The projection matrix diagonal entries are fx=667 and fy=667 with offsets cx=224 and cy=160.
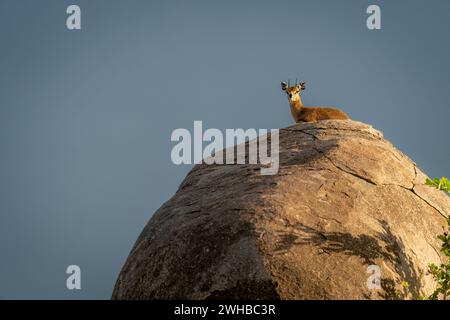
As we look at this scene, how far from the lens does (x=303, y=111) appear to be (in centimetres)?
1773

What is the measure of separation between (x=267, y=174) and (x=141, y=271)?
2.21 metres

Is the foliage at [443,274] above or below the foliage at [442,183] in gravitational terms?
below

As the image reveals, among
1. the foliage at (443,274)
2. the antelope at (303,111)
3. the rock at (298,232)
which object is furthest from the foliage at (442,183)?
the antelope at (303,111)

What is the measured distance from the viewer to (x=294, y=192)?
868 centimetres

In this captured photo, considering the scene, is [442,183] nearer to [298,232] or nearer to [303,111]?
[298,232]

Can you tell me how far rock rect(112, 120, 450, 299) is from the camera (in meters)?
7.62

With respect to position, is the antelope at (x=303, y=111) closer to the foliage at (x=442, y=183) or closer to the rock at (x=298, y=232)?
the rock at (x=298, y=232)

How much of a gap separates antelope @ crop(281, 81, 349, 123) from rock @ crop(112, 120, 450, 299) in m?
6.36

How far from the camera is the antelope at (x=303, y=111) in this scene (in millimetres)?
16766

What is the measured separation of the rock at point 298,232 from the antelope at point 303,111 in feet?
20.9

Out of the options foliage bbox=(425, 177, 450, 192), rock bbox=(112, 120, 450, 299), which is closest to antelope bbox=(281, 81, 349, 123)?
rock bbox=(112, 120, 450, 299)

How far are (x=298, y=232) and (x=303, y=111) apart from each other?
10.0 m
